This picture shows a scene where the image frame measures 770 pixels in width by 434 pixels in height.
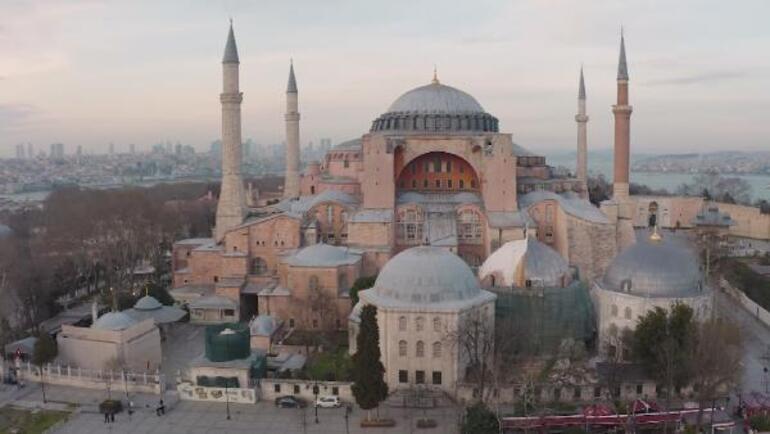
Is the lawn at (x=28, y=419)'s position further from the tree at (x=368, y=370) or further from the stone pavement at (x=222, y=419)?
the tree at (x=368, y=370)

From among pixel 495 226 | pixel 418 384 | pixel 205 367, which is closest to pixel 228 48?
pixel 495 226

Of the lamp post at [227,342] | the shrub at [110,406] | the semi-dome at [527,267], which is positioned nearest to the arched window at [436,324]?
the semi-dome at [527,267]

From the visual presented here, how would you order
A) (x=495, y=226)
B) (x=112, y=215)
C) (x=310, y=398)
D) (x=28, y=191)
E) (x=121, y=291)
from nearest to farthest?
(x=310, y=398) < (x=495, y=226) < (x=121, y=291) < (x=112, y=215) < (x=28, y=191)

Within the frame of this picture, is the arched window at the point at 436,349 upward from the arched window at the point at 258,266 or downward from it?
downward

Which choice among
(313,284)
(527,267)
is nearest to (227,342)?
(313,284)

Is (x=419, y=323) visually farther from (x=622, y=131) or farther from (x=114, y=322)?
(x=622, y=131)

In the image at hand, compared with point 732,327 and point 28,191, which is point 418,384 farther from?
point 28,191
